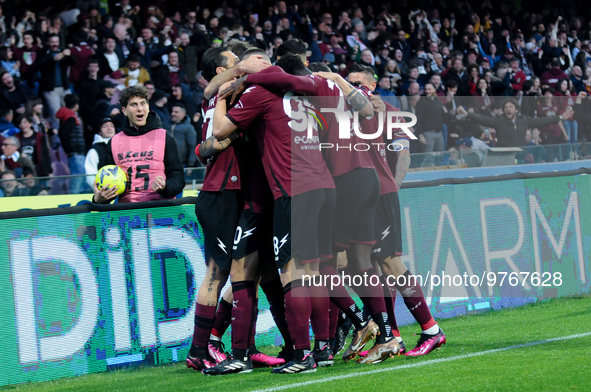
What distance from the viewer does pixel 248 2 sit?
59.3ft

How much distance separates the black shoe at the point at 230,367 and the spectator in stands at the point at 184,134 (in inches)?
243

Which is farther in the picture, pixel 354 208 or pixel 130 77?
pixel 130 77

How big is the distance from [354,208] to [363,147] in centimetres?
45

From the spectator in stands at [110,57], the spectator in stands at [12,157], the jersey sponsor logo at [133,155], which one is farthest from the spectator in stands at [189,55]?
the jersey sponsor logo at [133,155]

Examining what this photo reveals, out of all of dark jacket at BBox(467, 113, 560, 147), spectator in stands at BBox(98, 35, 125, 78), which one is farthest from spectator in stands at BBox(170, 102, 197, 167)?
→ dark jacket at BBox(467, 113, 560, 147)

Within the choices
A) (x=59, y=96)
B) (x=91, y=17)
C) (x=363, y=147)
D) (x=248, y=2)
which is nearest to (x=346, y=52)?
(x=248, y=2)

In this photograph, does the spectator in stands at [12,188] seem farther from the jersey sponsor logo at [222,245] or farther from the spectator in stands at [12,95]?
the jersey sponsor logo at [222,245]

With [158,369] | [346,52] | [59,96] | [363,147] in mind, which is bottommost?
[158,369]

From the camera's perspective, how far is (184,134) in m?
11.9

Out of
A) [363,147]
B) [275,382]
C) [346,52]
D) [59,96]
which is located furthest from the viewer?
[346,52]

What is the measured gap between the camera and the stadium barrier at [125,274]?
6.04m

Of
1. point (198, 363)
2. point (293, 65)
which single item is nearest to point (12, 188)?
point (198, 363)

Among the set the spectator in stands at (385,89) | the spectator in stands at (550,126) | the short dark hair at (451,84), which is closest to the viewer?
the spectator in stands at (550,126)

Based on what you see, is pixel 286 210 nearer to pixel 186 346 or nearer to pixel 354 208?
pixel 354 208
